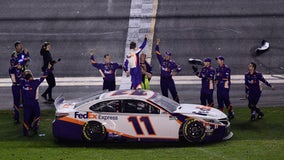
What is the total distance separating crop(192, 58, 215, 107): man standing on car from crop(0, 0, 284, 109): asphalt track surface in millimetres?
3740

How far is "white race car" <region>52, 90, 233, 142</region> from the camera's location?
57.4 ft

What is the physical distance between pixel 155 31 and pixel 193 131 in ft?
44.9

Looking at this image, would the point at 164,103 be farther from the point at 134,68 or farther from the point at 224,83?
the point at 134,68

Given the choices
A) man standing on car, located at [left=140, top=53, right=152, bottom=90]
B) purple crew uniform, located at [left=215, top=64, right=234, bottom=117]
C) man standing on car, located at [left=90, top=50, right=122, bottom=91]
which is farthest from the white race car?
man standing on car, located at [left=140, top=53, right=152, bottom=90]

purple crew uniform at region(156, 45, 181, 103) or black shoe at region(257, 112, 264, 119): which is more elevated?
purple crew uniform at region(156, 45, 181, 103)

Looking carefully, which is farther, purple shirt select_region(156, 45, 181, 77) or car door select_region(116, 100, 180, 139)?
purple shirt select_region(156, 45, 181, 77)

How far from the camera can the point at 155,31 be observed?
1209 inches

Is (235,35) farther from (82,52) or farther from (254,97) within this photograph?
(254,97)

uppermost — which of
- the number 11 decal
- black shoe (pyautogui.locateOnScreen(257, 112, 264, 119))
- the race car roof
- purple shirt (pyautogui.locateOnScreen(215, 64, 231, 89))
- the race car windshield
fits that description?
purple shirt (pyautogui.locateOnScreen(215, 64, 231, 89))

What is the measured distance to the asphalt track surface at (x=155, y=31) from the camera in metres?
27.8

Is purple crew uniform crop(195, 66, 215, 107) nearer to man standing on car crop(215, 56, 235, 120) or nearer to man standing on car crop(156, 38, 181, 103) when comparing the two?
man standing on car crop(215, 56, 235, 120)

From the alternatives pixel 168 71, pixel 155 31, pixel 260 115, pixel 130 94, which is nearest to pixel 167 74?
pixel 168 71

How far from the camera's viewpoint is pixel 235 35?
3022cm

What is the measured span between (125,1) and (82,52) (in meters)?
6.09
